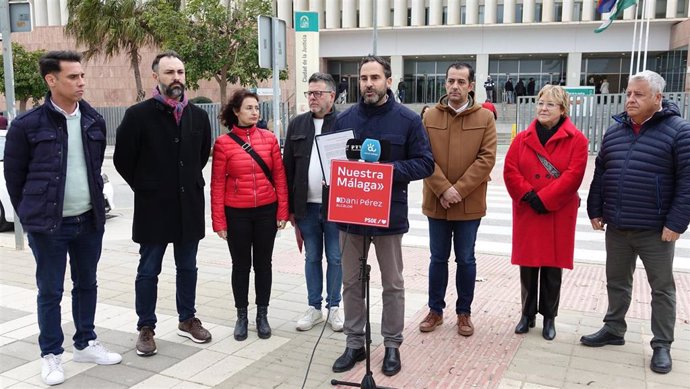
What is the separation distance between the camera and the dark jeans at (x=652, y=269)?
4.33 meters

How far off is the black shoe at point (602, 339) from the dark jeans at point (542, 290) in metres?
0.32

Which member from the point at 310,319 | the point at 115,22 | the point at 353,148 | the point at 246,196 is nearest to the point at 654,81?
the point at 353,148

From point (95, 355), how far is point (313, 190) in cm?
206

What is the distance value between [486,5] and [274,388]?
4148cm

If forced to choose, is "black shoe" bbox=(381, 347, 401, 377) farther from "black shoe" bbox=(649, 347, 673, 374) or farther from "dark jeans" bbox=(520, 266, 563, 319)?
"black shoe" bbox=(649, 347, 673, 374)

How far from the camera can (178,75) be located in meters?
4.42

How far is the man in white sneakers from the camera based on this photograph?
497cm

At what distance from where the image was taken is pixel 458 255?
4.94 metres

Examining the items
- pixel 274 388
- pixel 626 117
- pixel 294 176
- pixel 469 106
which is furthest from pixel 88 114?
pixel 626 117

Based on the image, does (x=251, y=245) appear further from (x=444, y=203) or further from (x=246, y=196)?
(x=444, y=203)

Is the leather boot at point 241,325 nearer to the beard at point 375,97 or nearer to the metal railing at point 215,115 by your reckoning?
the beard at point 375,97

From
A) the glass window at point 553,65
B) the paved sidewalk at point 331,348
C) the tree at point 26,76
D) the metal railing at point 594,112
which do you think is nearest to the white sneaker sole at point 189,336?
the paved sidewalk at point 331,348

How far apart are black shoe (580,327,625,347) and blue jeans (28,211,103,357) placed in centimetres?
380

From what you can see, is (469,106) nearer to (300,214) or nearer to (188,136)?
(300,214)
